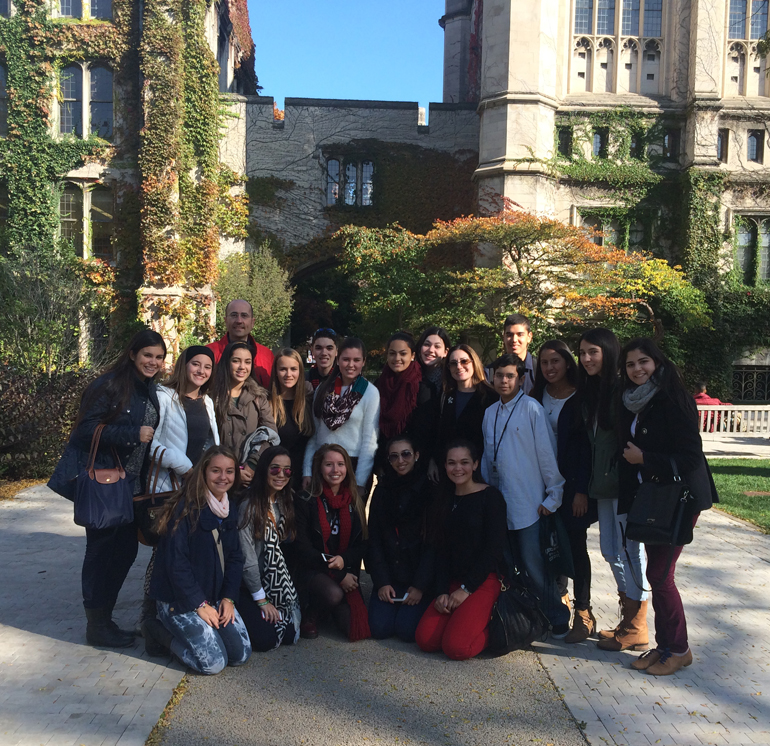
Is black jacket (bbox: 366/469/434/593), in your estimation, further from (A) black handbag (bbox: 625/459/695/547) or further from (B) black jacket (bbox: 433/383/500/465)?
(A) black handbag (bbox: 625/459/695/547)

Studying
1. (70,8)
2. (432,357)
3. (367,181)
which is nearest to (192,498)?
(432,357)

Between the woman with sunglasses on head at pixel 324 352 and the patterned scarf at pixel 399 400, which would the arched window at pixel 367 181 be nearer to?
the woman with sunglasses on head at pixel 324 352

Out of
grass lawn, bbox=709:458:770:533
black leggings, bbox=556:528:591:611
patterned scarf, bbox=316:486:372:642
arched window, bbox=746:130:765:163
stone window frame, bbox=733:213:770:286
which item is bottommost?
grass lawn, bbox=709:458:770:533

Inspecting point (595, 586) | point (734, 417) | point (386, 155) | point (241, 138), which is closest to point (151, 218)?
point (241, 138)

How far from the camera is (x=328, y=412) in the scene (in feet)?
16.8

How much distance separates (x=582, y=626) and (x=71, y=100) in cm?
2091

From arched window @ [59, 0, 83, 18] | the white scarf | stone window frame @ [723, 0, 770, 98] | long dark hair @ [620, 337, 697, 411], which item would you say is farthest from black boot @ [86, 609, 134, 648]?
stone window frame @ [723, 0, 770, 98]

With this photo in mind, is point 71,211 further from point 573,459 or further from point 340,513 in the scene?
point 573,459

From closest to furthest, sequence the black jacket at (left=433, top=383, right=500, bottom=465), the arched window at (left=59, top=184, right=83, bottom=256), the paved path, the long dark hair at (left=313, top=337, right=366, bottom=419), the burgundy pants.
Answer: the paved path, the burgundy pants, the black jacket at (left=433, top=383, right=500, bottom=465), the long dark hair at (left=313, top=337, right=366, bottom=419), the arched window at (left=59, top=184, right=83, bottom=256)

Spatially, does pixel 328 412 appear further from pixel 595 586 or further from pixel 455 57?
pixel 455 57

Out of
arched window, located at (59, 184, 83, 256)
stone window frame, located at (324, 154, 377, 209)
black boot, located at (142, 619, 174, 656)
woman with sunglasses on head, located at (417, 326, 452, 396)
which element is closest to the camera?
black boot, located at (142, 619, 174, 656)

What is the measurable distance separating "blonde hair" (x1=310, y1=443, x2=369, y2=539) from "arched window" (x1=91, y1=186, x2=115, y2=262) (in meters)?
17.8

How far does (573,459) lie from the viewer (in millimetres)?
4578

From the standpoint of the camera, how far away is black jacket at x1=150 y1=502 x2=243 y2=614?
404 cm
